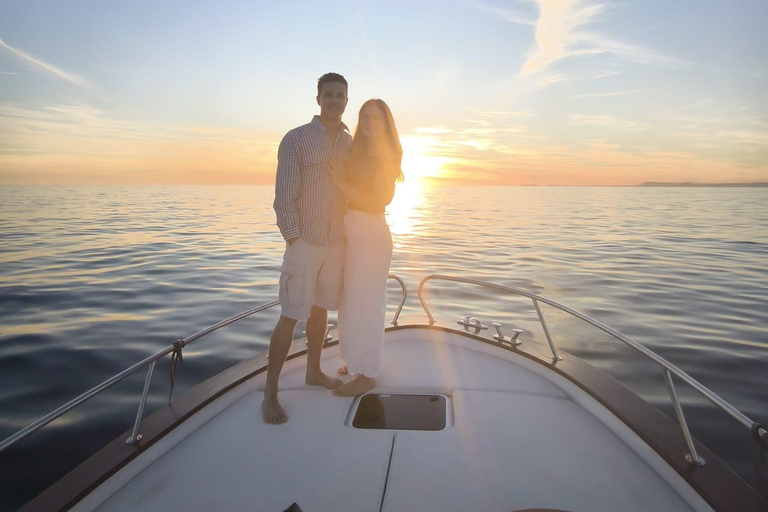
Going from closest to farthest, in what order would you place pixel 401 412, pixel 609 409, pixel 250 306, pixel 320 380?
pixel 609 409 → pixel 401 412 → pixel 320 380 → pixel 250 306

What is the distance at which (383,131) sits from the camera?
102 inches

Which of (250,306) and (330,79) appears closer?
(330,79)

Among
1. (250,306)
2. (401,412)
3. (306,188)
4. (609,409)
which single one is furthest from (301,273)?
(250,306)

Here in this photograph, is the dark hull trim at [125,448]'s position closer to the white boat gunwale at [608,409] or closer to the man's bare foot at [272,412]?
the white boat gunwale at [608,409]

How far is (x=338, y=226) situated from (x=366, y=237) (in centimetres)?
18

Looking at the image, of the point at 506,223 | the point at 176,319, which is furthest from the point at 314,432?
the point at 506,223

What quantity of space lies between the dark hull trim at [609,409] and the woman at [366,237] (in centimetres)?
69

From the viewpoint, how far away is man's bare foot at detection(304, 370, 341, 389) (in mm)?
2836

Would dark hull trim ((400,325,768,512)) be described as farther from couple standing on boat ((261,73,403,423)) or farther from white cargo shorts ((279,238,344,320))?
white cargo shorts ((279,238,344,320))

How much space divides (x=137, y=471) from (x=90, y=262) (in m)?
9.79

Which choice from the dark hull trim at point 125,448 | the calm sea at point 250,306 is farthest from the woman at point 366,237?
the calm sea at point 250,306

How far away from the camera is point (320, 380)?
9.33 ft

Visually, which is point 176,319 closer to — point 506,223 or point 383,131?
point 383,131

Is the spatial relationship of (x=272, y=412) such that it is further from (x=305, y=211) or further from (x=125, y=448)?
(x=305, y=211)
